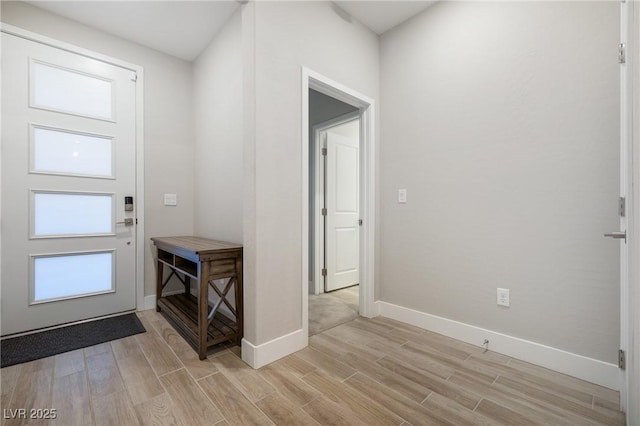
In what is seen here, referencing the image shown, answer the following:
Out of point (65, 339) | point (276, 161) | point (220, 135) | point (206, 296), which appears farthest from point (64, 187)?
point (276, 161)

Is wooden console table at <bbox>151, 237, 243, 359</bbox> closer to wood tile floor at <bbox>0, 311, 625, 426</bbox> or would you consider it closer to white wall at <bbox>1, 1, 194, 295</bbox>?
wood tile floor at <bbox>0, 311, 625, 426</bbox>

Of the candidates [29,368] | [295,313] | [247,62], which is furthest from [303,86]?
[29,368]

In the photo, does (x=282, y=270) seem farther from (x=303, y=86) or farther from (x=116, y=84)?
(x=116, y=84)

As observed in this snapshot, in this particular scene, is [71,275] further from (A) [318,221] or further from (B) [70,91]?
(A) [318,221]

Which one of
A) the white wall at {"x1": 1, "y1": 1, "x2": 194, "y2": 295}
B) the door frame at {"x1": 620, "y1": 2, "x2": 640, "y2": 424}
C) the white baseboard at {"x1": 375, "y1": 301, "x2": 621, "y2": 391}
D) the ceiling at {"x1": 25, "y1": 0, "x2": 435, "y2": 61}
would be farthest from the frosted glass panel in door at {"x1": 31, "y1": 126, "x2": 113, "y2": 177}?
the door frame at {"x1": 620, "y1": 2, "x2": 640, "y2": 424}

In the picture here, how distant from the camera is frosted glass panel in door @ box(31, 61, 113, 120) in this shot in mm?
2312

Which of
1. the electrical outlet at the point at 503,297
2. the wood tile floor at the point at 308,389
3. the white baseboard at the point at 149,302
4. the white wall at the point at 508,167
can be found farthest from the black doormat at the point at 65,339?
the electrical outlet at the point at 503,297

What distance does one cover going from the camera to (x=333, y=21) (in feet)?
7.59

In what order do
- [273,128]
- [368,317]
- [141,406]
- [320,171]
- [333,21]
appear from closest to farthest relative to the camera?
[141,406], [273,128], [333,21], [368,317], [320,171]

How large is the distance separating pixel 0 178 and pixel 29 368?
149 cm

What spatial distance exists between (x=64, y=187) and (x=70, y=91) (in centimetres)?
88

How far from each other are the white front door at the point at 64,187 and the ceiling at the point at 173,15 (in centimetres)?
36

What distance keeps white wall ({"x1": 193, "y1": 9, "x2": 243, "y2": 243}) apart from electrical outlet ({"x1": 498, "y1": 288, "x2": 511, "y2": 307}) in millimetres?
2106

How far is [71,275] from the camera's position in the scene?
2.45m
